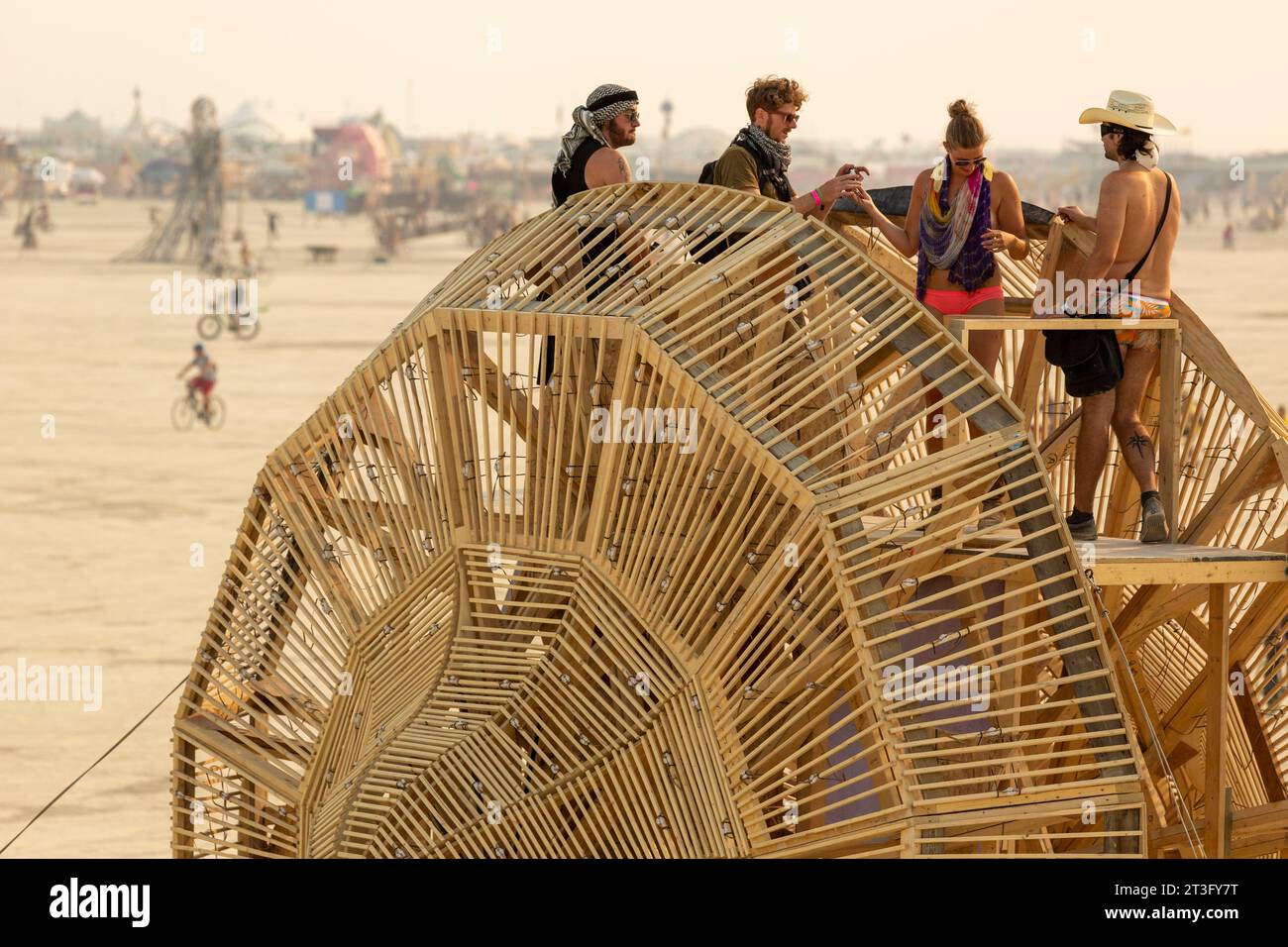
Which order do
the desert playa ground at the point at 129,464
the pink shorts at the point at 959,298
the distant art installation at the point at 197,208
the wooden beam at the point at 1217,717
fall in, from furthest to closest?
the distant art installation at the point at 197,208
the desert playa ground at the point at 129,464
the wooden beam at the point at 1217,717
the pink shorts at the point at 959,298

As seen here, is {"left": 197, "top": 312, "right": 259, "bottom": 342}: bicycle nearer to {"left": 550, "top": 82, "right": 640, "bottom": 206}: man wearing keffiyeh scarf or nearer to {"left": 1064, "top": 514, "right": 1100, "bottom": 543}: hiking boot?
{"left": 550, "top": 82, "right": 640, "bottom": 206}: man wearing keffiyeh scarf

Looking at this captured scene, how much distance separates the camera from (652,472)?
9406 mm

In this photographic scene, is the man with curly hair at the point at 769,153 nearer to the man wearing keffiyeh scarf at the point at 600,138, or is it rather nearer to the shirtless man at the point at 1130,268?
the man wearing keffiyeh scarf at the point at 600,138

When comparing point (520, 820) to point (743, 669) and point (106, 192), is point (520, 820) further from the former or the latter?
point (106, 192)

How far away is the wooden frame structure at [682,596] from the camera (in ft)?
28.5

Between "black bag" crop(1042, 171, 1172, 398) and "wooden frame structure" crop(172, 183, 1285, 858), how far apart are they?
615 mm

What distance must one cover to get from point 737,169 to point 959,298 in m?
1.34

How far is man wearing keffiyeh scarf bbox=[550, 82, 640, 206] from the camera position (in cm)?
1055

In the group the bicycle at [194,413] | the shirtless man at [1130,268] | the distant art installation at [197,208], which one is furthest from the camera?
the distant art installation at [197,208]

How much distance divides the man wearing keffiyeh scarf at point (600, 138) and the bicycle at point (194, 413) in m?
28.1

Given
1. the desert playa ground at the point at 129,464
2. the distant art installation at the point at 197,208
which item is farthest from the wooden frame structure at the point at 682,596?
the distant art installation at the point at 197,208

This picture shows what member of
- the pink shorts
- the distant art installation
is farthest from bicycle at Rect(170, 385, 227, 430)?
the distant art installation

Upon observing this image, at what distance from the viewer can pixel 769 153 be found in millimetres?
Result: 10227

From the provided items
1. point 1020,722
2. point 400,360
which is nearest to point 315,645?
point 400,360
